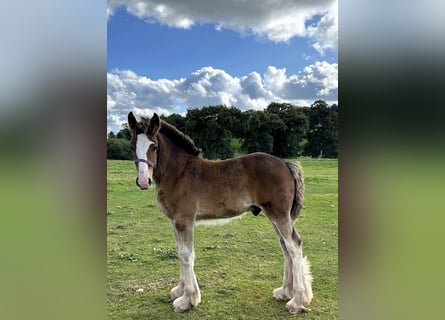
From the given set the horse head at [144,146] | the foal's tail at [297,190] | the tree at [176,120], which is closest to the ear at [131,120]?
the horse head at [144,146]

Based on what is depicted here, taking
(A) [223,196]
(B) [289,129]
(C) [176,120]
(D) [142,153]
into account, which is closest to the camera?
(D) [142,153]

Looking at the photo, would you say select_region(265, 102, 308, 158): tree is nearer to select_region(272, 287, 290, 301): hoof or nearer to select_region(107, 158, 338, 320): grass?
select_region(107, 158, 338, 320): grass

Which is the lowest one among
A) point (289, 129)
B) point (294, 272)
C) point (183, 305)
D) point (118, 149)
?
point (183, 305)

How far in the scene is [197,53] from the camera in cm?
303

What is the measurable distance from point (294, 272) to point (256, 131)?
140cm

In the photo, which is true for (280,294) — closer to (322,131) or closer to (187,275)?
(187,275)

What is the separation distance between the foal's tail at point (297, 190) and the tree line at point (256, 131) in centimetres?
15

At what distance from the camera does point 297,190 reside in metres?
2.90

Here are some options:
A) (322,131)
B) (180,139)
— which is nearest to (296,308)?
(322,131)

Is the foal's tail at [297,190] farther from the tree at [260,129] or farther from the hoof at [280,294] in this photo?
the hoof at [280,294]
